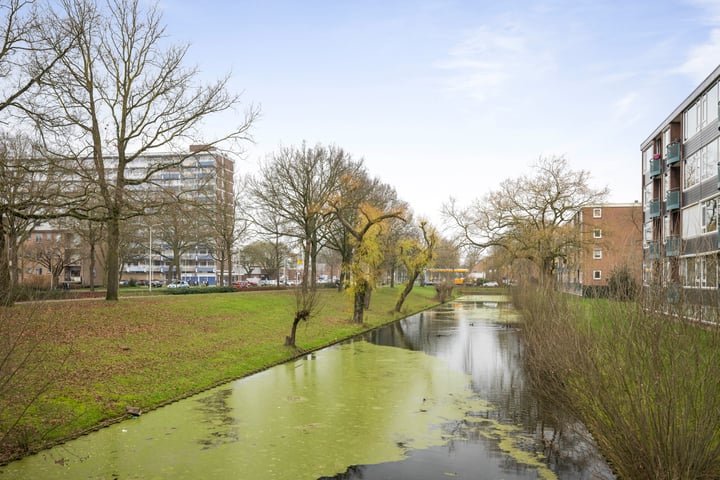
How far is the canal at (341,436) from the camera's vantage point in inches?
358

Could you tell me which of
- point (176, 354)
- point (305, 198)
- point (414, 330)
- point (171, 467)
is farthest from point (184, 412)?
point (305, 198)

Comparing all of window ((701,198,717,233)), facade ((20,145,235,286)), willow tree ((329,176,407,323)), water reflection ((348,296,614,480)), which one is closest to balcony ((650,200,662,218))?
window ((701,198,717,233))

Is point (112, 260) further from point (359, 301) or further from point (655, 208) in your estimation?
point (655, 208)

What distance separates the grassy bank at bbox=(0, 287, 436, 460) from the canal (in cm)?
71

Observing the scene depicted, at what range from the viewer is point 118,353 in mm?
17375

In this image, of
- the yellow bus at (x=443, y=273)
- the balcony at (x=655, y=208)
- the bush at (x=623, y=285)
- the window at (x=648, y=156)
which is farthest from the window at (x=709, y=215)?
the yellow bus at (x=443, y=273)

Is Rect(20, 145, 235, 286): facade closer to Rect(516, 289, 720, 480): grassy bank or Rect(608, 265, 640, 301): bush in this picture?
Rect(608, 265, 640, 301): bush

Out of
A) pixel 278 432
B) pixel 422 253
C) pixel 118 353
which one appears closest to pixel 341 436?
pixel 278 432

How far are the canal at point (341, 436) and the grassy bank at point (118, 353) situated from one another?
0.71m

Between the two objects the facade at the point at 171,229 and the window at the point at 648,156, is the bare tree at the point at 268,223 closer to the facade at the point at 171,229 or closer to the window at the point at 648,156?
the facade at the point at 171,229

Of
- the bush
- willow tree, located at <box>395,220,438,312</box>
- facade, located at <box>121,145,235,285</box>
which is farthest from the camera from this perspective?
willow tree, located at <box>395,220,438,312</box>

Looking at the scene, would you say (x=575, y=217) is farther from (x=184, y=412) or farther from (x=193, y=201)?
(x=184, y=412)

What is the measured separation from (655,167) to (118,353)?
39.4 m

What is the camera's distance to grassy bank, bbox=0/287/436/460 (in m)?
10.4
